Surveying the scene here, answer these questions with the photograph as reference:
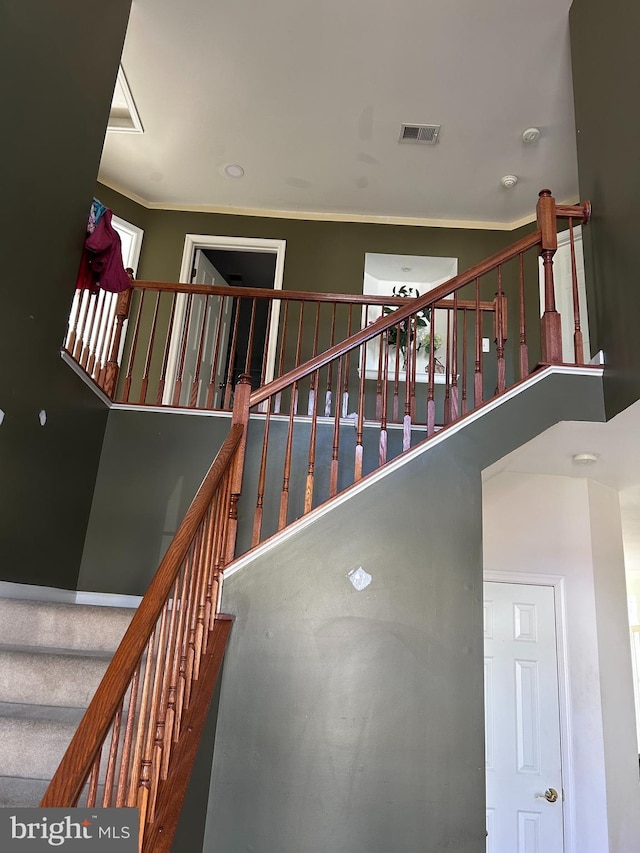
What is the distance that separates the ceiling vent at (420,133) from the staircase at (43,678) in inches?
160

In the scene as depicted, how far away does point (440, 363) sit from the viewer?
548cm

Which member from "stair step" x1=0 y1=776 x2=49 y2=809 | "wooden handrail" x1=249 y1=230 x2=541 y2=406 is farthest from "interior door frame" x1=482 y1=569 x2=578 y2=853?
"stair step" x1=0 y1=776 x2=49 y2=809

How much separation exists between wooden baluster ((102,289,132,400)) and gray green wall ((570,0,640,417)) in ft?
Result: 9.42

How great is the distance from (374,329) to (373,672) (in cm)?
155

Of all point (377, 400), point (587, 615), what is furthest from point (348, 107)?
point (587, 615)

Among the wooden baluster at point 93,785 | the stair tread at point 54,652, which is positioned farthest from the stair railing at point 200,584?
the stair tread at point 54,652

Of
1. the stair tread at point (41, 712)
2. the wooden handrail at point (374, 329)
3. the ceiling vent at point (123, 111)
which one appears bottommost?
the stair tread at point (41, 712)

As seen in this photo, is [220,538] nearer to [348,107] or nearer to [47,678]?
[47,678]

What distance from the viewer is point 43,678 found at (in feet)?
8.02

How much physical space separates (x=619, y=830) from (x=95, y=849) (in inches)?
141

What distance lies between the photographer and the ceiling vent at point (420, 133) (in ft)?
15.9

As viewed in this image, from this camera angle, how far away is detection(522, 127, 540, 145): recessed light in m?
4.78

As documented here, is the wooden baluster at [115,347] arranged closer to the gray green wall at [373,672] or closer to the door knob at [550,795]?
the gray green wall at [373,672]

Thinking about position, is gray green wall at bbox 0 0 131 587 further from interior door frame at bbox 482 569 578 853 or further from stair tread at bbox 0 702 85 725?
interior door frame at bbox 482 569 578 853
